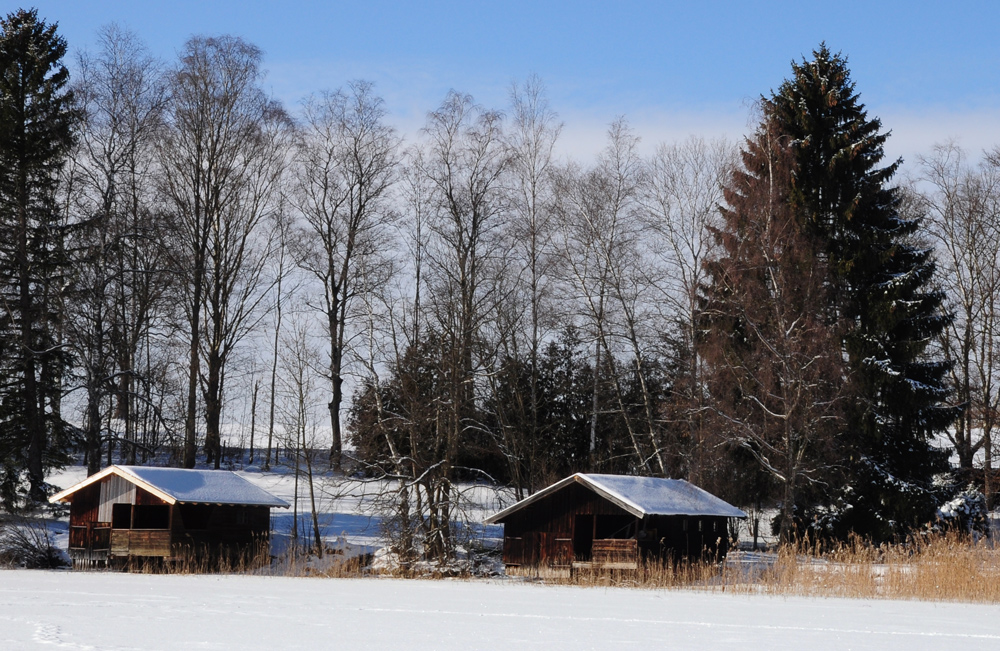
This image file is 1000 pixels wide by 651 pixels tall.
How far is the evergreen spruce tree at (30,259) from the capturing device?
32.2 metres

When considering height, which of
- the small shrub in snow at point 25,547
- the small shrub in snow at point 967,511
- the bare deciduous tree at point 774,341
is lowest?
the small shrub in snow at point 25,547

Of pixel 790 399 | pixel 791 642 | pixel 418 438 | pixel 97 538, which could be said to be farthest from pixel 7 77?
pixel 791 642

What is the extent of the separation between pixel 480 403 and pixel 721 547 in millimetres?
11990

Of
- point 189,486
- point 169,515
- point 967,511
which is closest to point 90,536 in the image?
point 169,515

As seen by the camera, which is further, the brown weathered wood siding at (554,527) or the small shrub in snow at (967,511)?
the small shrub in snow at (967,511)

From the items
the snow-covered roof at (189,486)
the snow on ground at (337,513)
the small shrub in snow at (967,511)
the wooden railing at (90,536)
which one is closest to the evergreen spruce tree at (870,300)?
the small shrub in snow at (967,511)

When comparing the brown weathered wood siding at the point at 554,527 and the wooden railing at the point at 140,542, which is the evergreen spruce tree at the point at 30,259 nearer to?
the wooden railing at the point at 140,542

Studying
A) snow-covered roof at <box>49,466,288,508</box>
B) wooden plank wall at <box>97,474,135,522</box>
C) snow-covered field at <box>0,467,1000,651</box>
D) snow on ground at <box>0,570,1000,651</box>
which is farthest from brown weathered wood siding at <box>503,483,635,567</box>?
wooden plank wall at <box>97,474,135,522</box>

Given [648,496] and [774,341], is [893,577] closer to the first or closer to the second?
[648,496]

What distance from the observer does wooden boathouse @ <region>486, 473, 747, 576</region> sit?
2712 cm

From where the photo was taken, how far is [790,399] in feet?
95.2

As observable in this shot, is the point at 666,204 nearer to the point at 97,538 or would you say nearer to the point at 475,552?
the point at 475,552

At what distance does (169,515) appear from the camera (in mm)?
30938

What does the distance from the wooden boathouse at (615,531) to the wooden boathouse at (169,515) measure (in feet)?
24.7
